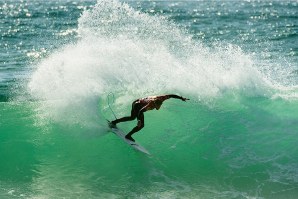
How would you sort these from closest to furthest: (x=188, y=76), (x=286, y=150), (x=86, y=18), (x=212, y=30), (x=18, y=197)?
(x=18, y=197)
(x=286, y=150)
(x=188, y=76)
(x=86, y=18)
(x=212, y=30)

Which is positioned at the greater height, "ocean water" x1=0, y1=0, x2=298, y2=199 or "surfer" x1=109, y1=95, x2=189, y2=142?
"surfer" x1=109, y1=95, x2=189, y2=142

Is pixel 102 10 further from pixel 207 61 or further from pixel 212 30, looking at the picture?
pixel 212 30

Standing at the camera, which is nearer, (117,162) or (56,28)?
(117,162)

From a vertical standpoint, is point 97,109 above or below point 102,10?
below

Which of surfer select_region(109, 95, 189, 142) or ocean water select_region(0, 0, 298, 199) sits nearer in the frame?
A: ocean water select_region(0, 0, 298, 199)

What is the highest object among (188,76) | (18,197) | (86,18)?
(86,18)

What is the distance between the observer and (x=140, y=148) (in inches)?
469

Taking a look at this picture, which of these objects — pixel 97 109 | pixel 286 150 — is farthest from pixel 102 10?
pixel 286 150

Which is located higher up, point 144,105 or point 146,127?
point 144,105

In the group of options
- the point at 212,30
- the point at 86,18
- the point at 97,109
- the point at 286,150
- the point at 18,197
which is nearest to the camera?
the point at 18,197

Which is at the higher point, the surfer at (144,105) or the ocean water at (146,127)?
the surfer at (144,105)

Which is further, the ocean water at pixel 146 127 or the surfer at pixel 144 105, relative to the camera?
the surfer at pixel 144 105

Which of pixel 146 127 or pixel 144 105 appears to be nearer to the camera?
pixel 144 105

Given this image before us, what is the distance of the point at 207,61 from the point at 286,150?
693cm
